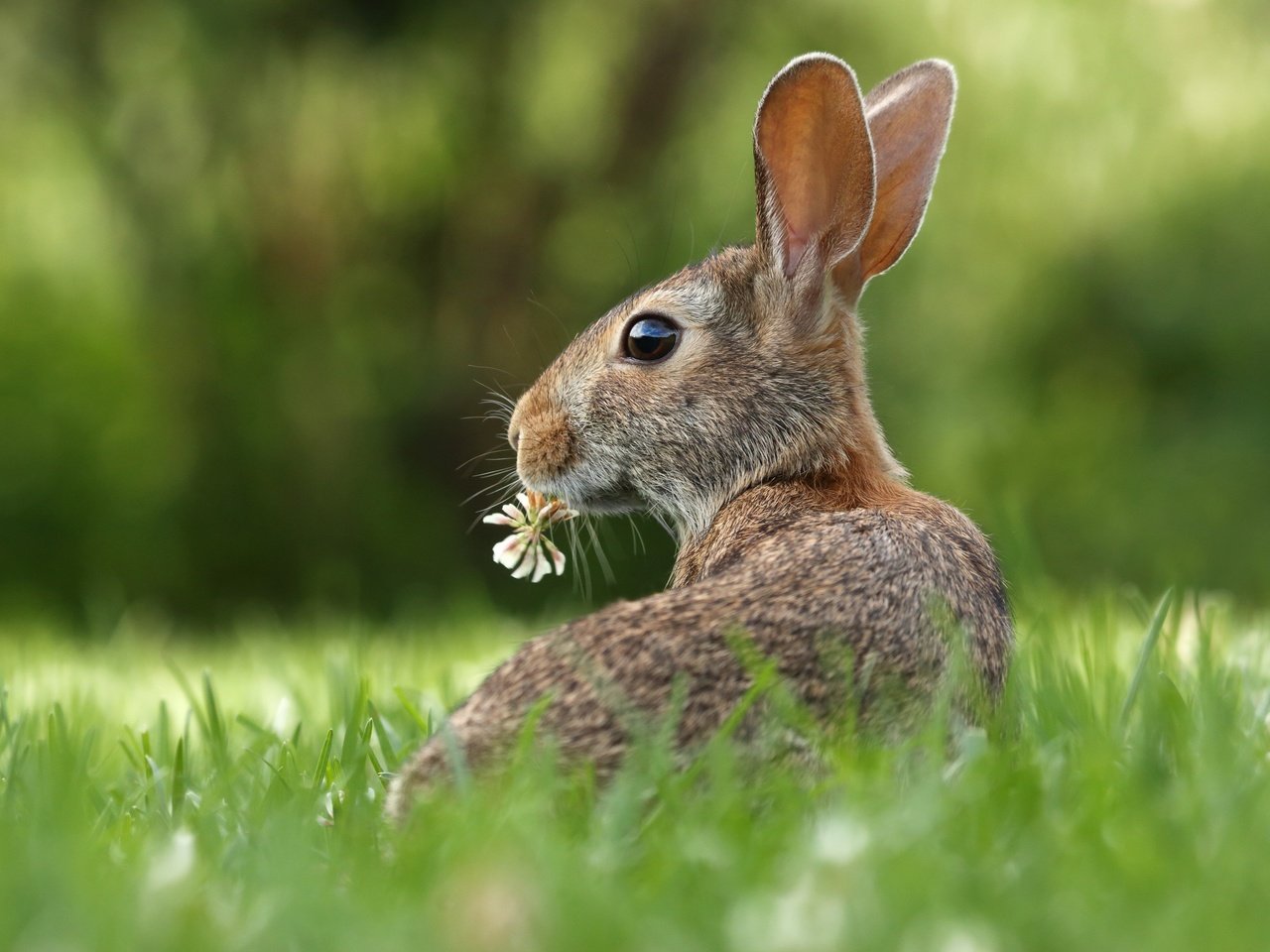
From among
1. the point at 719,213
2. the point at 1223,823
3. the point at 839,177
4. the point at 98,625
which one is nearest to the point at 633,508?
the point at 839,177

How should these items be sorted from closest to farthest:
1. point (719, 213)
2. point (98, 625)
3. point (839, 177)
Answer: point (839, 177)
point (98, 625)
point (719, 213)

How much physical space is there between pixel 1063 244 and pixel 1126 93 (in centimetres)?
113

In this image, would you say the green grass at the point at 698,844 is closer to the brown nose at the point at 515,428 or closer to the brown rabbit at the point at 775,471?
the brown rabbit at the point at 775,471

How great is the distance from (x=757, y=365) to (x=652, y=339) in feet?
0.85

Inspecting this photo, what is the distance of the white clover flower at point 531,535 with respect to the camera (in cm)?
340

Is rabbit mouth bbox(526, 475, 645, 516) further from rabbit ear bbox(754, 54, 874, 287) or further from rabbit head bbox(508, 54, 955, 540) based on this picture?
Answer: rabbit ear bbox(754, 54, 874, 287)

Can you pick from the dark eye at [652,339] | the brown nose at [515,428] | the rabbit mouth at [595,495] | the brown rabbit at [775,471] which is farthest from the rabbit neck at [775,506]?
the brown nose at [515,428]

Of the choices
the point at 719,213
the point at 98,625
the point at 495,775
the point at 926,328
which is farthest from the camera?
the point at 926,328

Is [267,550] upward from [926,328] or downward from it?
downward

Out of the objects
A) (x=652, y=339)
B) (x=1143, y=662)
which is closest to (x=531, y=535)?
(x=652, y=339)

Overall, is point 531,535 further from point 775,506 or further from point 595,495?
point 775,506

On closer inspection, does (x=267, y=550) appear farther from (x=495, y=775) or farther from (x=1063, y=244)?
(x=495, y=775)

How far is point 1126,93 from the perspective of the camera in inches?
441

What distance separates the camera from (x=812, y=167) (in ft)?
11.3
